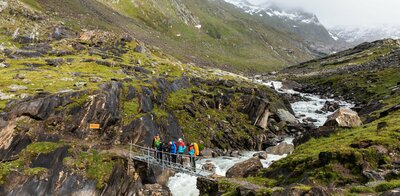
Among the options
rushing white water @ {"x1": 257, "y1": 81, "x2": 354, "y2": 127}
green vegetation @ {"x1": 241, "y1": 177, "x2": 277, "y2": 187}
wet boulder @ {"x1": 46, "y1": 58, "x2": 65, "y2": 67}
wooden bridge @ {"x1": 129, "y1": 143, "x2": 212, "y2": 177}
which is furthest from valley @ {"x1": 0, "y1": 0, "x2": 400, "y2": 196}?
wooden bridge @ {"x1": 129, "y1": 143, "x2": 212, "y2": 177}

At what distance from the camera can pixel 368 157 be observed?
23.7m

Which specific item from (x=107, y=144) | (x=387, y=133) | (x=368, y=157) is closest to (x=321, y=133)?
(x=387, y=133)

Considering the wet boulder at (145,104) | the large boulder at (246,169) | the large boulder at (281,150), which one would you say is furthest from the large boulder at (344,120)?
the wet boulder at (145,104)

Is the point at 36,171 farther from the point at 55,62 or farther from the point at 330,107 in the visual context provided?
the point at 330,107

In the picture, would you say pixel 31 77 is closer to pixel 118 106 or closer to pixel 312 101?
pixel 118 106

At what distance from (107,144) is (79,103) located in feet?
21.7

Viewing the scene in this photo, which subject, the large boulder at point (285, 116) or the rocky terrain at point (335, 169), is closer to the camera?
the rocky terrain at point (335, 169)

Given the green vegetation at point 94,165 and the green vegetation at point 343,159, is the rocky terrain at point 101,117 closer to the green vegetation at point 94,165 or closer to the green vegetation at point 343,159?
the green vegetation at point 94,165

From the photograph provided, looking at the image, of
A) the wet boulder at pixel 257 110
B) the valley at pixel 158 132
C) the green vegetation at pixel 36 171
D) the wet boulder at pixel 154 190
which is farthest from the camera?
the wet boulder at pixel 257 110

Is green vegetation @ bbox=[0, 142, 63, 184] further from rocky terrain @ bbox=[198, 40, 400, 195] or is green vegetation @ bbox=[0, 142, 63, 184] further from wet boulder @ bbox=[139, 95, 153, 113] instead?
rocky terrain @ bbox=[198, 40, 400, 195]

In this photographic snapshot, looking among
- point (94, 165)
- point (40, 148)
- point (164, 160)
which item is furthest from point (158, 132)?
point (40, 148)

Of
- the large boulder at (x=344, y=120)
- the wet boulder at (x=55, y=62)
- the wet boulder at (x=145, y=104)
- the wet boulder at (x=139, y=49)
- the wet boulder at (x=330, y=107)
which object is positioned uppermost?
the wet boulder at (x=139, y=49)

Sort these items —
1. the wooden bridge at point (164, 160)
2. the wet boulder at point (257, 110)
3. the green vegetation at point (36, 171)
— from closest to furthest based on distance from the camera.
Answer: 1. the green vegetation at point (36, 171)
2. the wooden bridge at point (164, 160)
3. the wet boulder at point (257, 110)

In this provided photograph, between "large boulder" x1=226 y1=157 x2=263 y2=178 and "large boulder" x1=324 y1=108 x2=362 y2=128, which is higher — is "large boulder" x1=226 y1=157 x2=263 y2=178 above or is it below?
below
